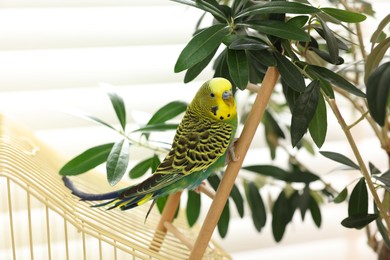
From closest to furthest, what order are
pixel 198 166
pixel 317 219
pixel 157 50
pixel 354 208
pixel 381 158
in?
1. pixel 198 166
2. pixel 354 208
3. pixel 317 219
4. pixel 157 50
5. pixel 381 158

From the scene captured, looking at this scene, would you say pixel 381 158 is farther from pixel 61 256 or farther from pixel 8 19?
pixel 8 19

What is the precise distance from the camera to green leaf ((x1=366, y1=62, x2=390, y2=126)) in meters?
0.75

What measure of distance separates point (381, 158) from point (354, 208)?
0.90 m

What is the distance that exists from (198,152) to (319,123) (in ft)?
0.67

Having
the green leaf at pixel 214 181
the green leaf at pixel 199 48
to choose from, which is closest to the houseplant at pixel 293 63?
the green leaf at pixel 199 48

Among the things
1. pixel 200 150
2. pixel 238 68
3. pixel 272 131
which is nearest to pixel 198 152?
pixel 200 150

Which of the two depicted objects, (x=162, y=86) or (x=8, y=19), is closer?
(x=8, y=19)

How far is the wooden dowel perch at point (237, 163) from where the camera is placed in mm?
928

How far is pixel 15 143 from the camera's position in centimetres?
115

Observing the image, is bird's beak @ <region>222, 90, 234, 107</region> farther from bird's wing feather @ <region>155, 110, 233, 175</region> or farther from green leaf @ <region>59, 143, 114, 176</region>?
green leaf @ <region>59, 143, 114, 176</region>

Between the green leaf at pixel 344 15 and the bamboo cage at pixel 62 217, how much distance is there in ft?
1.46

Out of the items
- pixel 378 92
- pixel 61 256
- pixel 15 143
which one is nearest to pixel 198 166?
pixel 378 92

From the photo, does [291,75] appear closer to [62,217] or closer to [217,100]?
[217,100]

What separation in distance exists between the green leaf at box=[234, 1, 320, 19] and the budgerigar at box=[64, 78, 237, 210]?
0.11 meters
